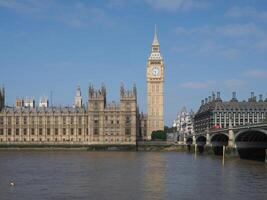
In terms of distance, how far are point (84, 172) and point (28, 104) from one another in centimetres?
13180

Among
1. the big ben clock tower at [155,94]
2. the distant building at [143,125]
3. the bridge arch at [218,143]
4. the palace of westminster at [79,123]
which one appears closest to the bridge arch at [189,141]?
the palace of westminster at [79,123]

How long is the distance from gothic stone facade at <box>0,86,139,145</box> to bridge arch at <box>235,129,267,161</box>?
236 feet

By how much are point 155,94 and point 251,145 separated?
99.3m

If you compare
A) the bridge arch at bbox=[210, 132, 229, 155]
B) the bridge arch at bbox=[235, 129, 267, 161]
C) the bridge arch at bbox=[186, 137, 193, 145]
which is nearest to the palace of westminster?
the bridge arch at bbox=[186, 137, 193, 145]

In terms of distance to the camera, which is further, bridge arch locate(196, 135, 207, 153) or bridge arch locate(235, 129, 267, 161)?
bridge arch locate(196, 135, 207, 153)

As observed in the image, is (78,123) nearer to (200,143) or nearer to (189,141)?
(189,141)

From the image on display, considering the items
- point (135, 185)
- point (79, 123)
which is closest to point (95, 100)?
point (79, 123)

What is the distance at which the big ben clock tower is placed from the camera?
7224 inches

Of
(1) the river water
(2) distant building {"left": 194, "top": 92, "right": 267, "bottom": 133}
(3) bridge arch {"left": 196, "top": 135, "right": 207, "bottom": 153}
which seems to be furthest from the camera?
(2) distant building {"left": 194, "top": 92, "right": 267, "bottom": 133}

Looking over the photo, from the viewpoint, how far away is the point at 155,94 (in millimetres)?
185125

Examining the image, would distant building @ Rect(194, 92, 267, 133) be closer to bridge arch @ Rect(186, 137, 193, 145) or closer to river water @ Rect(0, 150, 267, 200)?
bridge arch @ Rect(186, 137, 193, 145)

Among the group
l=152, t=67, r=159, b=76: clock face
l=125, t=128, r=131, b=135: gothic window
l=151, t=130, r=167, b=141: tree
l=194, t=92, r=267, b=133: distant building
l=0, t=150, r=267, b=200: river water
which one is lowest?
l=0, t=150, r=267, b=200: river water

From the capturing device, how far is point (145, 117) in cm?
18450

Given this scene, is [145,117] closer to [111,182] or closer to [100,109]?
[100,109]
